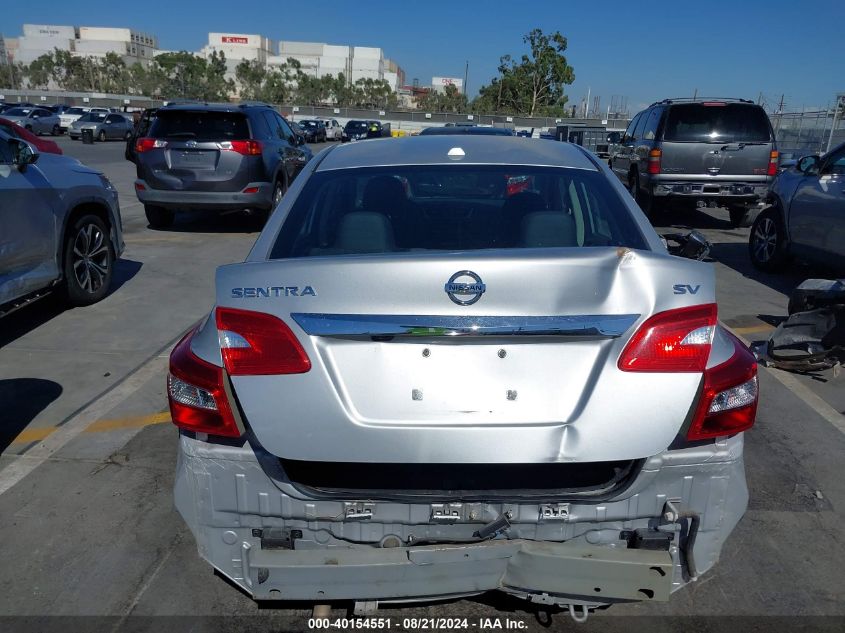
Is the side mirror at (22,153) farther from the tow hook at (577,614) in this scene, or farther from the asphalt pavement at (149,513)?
the tow hook at (577,614)

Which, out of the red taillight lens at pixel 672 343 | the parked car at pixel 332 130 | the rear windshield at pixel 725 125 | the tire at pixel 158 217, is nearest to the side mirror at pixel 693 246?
the red taillight lens at pixel 672 343

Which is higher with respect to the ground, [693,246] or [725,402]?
[693,246]

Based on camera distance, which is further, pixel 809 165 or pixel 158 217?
pixel 158 217

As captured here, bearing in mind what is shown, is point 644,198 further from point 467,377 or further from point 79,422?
point 467,377

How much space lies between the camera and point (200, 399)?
2303 mm

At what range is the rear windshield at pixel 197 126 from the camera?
35.4 ft

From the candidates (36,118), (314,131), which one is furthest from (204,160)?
(314,131)

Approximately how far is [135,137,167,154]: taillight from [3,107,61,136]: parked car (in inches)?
1089

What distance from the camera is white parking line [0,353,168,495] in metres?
3.92

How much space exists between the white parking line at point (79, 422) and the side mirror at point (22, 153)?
191 cm

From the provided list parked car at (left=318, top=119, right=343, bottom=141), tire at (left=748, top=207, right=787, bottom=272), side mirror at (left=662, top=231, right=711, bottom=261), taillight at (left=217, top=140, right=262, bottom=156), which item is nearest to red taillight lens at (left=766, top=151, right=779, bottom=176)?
tire at (left=748, top=207, right=787, bottom=272)

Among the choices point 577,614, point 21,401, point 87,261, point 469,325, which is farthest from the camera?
point 87,261

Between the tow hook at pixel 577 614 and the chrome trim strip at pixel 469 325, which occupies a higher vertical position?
the chrome trim strip at pixel 469 325

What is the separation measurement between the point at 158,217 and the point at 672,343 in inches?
432
